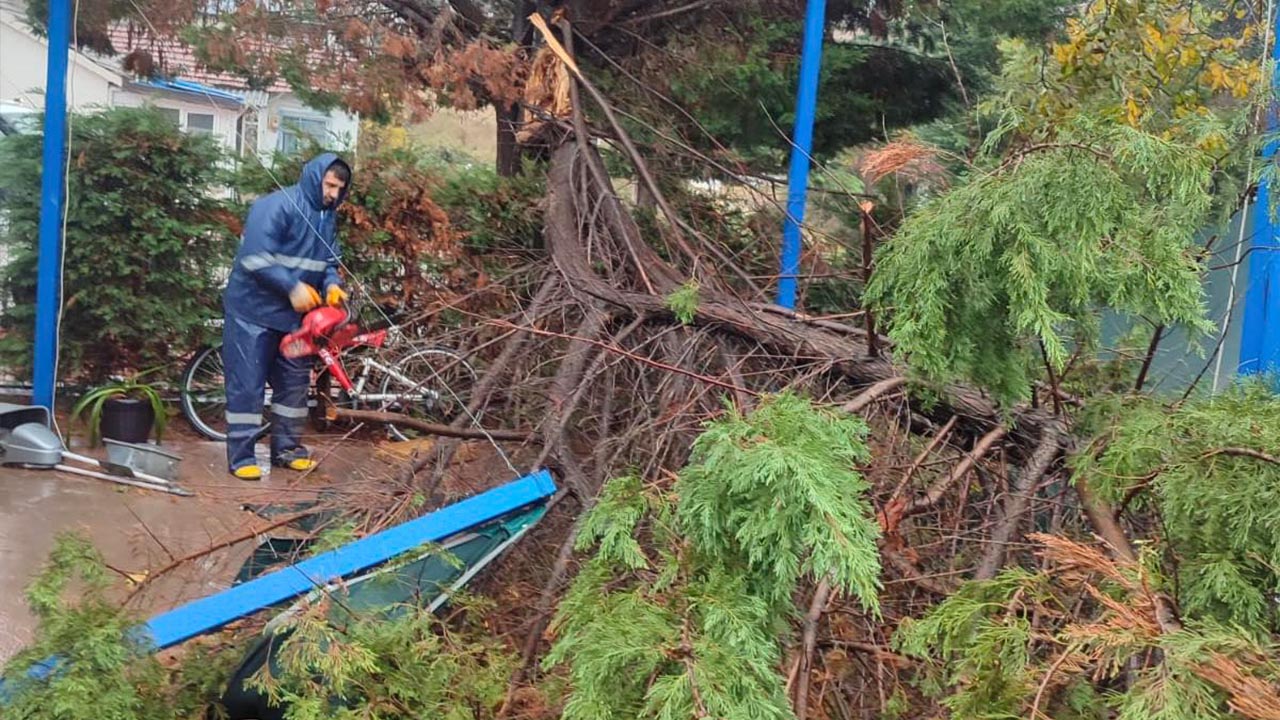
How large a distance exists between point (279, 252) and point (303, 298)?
0.30 m

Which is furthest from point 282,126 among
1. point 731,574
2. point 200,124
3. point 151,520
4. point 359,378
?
point 731,574

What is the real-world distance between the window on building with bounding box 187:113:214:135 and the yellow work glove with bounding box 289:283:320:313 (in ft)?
5.95

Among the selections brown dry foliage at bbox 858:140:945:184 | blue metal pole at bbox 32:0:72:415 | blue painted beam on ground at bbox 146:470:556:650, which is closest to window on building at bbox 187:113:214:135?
blue metal pole at bbox 32:0:72:415

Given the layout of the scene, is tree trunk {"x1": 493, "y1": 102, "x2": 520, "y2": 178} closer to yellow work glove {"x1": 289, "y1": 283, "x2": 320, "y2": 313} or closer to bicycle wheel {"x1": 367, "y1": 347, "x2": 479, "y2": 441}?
yellow work glove {"x1": 289, "y1": 283, "x2": 320, "y2": 313}

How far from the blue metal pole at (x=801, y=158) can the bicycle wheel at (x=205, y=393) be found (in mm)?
3577

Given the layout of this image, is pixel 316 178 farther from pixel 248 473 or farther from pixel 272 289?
pixel 248 473

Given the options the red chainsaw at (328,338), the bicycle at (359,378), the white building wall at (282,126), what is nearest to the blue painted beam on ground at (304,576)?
the bicycle at (359,378)

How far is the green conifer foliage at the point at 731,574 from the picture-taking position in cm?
259

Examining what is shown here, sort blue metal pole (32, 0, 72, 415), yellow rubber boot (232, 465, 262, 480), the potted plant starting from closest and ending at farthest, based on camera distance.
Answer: yellow rubber boot (232, 465, 262, 480) → blue metal pole (32, 0, 72, 415) → the potted plant

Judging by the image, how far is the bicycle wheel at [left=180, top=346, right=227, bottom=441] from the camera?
286 inches

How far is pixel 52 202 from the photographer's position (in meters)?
6.55

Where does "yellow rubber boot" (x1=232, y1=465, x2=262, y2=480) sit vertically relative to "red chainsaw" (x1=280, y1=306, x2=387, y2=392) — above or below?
below

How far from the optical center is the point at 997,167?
3301 millimetres

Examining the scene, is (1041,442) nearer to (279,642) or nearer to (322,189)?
(279,642)
